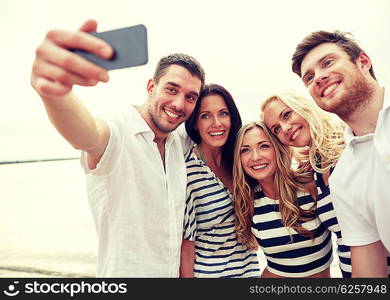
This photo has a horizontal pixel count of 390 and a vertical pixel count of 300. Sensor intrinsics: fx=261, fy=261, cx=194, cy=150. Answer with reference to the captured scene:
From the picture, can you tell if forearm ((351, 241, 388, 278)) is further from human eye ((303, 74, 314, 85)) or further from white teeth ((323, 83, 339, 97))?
human eye ((303, 74, 314, 85))

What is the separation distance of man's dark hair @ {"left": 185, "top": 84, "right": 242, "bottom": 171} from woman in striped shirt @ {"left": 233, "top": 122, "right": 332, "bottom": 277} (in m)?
0.12

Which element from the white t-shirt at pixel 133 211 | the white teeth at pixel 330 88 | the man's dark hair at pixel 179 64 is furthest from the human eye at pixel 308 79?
the white t-shirt at pixel 133 211

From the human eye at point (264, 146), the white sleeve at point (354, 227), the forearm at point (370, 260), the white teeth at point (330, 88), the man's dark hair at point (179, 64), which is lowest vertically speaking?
the forearm at point (370, 260)

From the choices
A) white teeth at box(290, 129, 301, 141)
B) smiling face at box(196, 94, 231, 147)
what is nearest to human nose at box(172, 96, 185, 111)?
Result: smiling face at box(196, 94, 231, 147)

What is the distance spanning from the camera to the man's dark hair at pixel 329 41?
7.48ft

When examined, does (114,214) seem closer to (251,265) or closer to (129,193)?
(129,193)

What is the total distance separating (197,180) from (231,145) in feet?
2.22

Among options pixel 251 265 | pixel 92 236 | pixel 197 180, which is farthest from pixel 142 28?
pixel 92 236

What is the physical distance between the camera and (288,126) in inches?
110

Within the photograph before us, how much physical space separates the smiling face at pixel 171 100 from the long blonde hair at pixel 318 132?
103 cm

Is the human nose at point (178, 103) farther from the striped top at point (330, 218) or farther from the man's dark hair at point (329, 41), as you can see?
the striped top at point (330, 218)

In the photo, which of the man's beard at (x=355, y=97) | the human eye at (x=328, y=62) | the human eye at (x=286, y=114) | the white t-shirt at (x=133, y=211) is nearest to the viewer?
the white t-shirt at (x=133, y=211)

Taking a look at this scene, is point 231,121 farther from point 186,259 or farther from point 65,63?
point 65,63

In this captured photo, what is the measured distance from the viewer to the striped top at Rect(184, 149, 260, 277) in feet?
8.36
